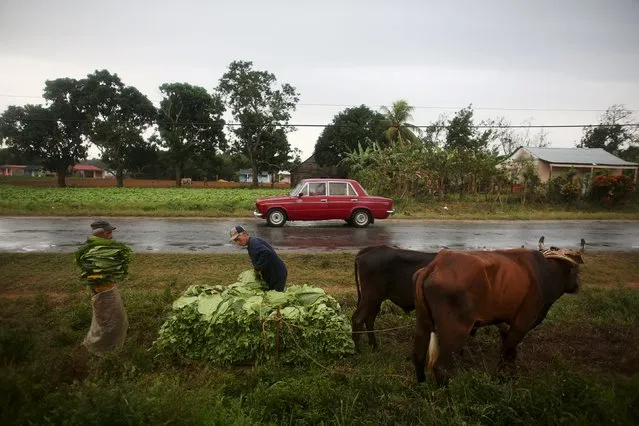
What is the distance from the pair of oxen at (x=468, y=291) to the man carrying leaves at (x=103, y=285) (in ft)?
10.0

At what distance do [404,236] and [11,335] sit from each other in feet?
38.5

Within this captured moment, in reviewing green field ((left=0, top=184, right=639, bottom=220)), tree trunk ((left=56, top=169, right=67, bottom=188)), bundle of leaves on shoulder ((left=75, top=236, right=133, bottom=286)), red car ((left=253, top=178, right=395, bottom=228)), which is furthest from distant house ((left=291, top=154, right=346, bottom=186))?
bundle of leaves on shoulder ((left=75, top=236, right=133, bottom=286))

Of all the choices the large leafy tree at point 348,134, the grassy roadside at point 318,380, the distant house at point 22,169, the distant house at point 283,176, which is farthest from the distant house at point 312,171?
the grassy roadside at point 318,380

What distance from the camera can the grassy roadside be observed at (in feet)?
11.7

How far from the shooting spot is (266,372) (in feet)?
16.2

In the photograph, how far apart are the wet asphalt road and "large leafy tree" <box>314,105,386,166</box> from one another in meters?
30.1

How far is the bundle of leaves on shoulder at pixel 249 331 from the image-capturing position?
17.7ft

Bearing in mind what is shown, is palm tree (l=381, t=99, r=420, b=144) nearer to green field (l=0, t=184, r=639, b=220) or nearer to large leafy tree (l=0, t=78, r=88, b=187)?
green field (l=0, t=184, r=639, b=220)

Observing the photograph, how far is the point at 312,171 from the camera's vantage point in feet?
170

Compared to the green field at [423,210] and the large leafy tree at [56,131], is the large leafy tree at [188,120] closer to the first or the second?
the large leafy tree at [56,131]

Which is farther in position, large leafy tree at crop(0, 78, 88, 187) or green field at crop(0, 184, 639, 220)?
large leafy tree at crop(0, 78, 88, 187)

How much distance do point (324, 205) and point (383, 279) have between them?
10.7m

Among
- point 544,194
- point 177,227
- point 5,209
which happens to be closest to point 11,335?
point 177,227

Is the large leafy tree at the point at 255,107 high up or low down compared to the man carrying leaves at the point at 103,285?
up
